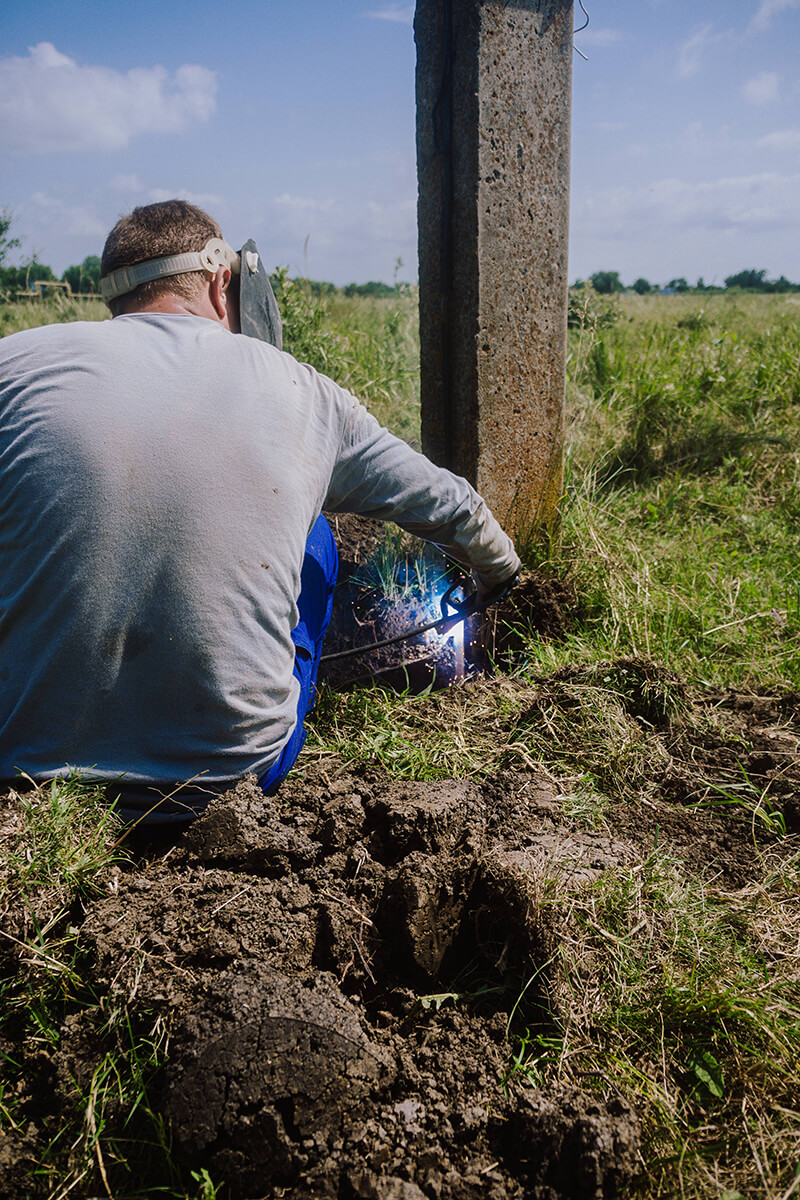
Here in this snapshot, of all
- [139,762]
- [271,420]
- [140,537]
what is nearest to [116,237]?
[271,420]

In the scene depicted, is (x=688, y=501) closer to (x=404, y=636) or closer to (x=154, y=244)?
(x=404, y=636)

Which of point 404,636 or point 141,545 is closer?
point 141,545

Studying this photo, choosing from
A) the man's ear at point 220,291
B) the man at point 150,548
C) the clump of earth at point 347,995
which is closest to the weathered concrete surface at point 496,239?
the man's ear at point 220,291

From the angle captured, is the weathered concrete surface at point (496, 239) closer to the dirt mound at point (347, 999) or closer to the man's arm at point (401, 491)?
Answer: the man's arm at point (401, 491)

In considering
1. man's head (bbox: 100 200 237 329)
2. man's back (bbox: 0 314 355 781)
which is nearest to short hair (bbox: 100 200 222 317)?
man's head (bbox: 100 200 237 329)

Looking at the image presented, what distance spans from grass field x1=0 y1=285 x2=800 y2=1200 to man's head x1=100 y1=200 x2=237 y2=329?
1.33m

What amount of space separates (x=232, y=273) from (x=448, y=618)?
144 centimetres

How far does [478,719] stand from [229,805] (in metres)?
1.20

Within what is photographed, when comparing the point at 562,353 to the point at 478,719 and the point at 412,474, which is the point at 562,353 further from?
the point at 478,719

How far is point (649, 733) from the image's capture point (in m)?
2.39

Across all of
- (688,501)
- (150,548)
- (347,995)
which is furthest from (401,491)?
(688,501)

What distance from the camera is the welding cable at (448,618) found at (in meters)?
2.79

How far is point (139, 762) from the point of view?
1.69 meters

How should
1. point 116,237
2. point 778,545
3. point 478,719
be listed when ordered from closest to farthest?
point 116,237, point 478,719, point 778,545
